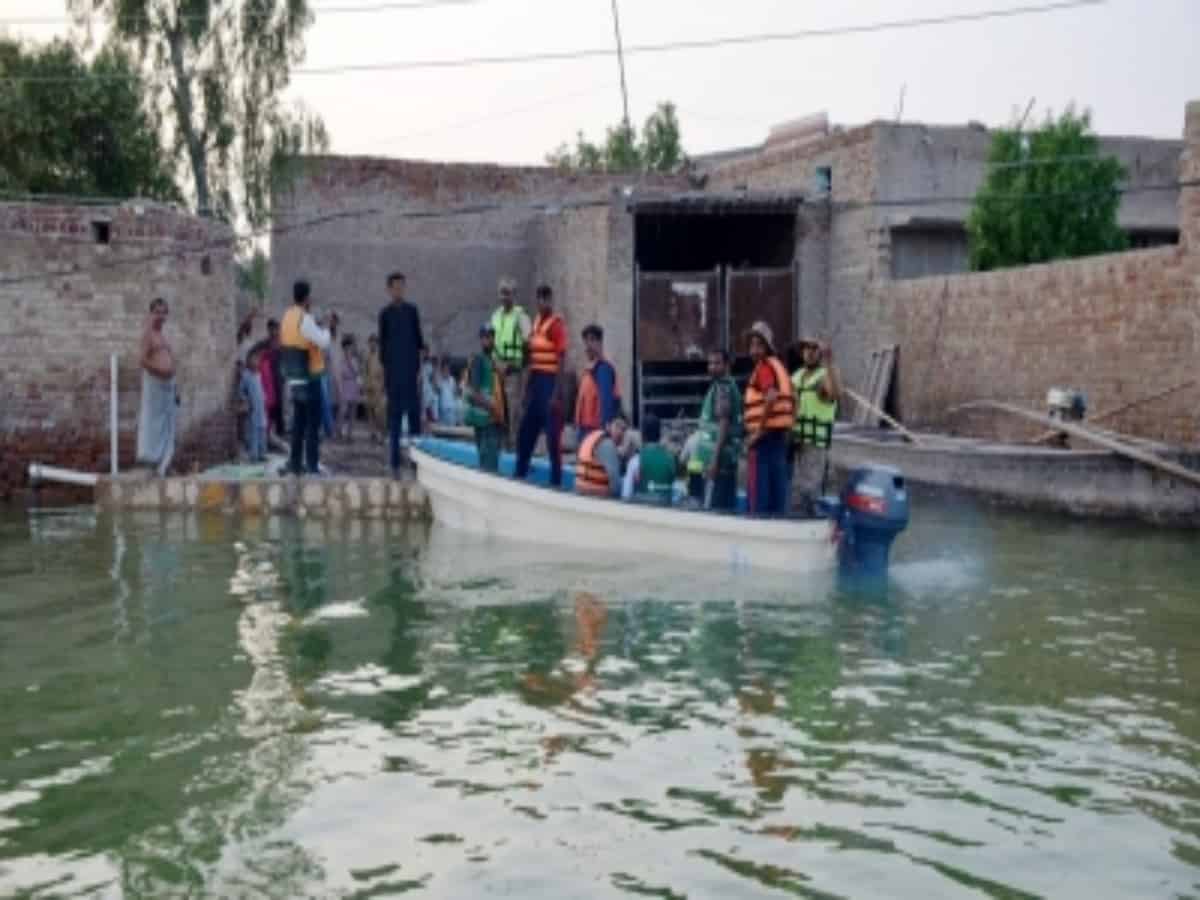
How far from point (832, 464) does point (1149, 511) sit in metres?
4.73

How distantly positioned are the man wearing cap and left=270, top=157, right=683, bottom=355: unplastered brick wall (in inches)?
434

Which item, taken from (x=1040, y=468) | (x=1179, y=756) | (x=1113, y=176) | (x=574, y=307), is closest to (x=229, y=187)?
(x=574, y=307)

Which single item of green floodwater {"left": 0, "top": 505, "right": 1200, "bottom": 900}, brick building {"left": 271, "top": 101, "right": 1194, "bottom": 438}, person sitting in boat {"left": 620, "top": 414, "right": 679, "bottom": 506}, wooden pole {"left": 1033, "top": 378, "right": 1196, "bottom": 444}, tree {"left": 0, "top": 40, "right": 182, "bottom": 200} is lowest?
green floodwater {"left": 0, "top": 505, "right": 1200, "bottom": 900}

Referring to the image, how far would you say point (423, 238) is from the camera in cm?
2566

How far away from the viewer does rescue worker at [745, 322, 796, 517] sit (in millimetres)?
11023

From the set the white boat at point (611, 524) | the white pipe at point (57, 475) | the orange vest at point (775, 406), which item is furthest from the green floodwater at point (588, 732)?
the white pipe at point (57, 475)

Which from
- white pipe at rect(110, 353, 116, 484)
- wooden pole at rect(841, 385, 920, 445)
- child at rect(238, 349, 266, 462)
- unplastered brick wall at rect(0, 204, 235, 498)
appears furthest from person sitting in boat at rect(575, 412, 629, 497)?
wooden pole at rect(841, 385, 920, 445)

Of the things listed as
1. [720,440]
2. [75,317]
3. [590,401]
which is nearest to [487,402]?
[590,401]

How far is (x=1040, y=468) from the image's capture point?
15.8 metres

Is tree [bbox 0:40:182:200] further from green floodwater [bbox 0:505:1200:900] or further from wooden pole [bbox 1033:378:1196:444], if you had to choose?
wooden pole [bbox 1033:378:1196:444]

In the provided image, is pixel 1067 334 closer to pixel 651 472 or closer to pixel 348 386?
pixel 651 472

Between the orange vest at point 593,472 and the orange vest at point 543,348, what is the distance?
33.1 inches

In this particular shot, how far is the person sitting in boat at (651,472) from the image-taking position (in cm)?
1209

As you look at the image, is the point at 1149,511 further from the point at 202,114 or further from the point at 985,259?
the point at 202,114
